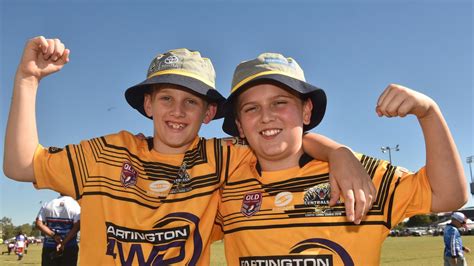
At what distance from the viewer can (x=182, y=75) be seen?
131 inches

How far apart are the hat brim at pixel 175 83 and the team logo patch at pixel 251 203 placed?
2.53 ft

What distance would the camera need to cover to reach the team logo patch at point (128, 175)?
10.3 feet

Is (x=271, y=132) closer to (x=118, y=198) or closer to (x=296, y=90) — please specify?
(x=296, y=90)

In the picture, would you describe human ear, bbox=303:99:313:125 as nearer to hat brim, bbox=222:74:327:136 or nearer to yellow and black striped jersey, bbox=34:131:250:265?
hat brim, bbox=222:74:327:136

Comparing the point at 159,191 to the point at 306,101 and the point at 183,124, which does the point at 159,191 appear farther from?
the point at 306,101

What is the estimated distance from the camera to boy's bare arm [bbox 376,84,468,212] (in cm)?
246

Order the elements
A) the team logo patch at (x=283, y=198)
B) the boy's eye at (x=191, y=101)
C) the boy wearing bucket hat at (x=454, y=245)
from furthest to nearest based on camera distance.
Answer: the boy wearing bucket hat at (x=454, y=245) → the boy's eye at (x=191, y=101) → the team logo patch at (x=283, y=198)

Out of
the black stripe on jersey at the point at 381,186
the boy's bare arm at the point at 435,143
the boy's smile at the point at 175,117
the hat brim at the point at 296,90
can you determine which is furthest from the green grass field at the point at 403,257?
the boy's bare arm at the point at 435,143

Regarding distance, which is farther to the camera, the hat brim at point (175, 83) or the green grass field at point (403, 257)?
the green grass field at point (403, 257)

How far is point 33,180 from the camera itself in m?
3.09

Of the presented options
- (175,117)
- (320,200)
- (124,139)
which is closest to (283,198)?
(320,200)

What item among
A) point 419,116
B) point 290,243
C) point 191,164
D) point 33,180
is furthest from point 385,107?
point 33,180

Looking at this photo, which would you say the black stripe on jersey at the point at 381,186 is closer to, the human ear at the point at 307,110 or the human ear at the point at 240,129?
the human ear at the point at 307,110

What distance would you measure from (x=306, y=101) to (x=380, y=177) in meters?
0.81
